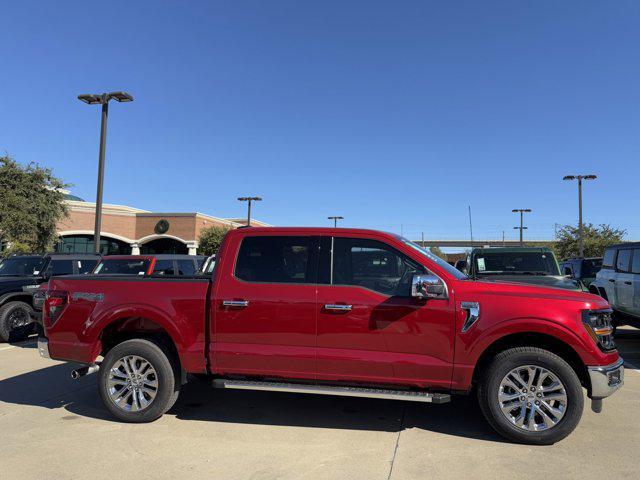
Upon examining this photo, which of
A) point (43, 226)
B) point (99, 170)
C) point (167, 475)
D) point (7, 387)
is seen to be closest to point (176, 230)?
point (43, 226)


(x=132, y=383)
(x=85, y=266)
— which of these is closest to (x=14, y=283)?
(x=85, y=266)

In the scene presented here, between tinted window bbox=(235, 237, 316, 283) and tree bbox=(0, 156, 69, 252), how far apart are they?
71.2 ft

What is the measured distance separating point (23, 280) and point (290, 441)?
8377mm

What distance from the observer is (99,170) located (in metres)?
16.0

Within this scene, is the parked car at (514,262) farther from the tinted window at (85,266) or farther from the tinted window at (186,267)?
the tinted window at (85,266)

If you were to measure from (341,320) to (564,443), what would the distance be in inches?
90.7

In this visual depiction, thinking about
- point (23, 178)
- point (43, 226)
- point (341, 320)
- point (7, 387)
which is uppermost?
point (23, 178)

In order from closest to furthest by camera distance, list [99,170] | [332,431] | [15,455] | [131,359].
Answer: [15,455] → [332,431] → [131,359] → [99,170]

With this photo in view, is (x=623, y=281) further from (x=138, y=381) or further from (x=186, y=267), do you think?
(x=186, y=267)

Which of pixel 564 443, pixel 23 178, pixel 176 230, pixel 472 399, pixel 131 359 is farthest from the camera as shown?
pixel 176 230

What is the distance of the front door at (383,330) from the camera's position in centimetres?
450

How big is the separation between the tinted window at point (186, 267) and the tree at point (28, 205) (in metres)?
15.5

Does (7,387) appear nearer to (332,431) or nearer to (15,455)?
(15,455)

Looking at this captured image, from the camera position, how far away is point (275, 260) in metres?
5.03
